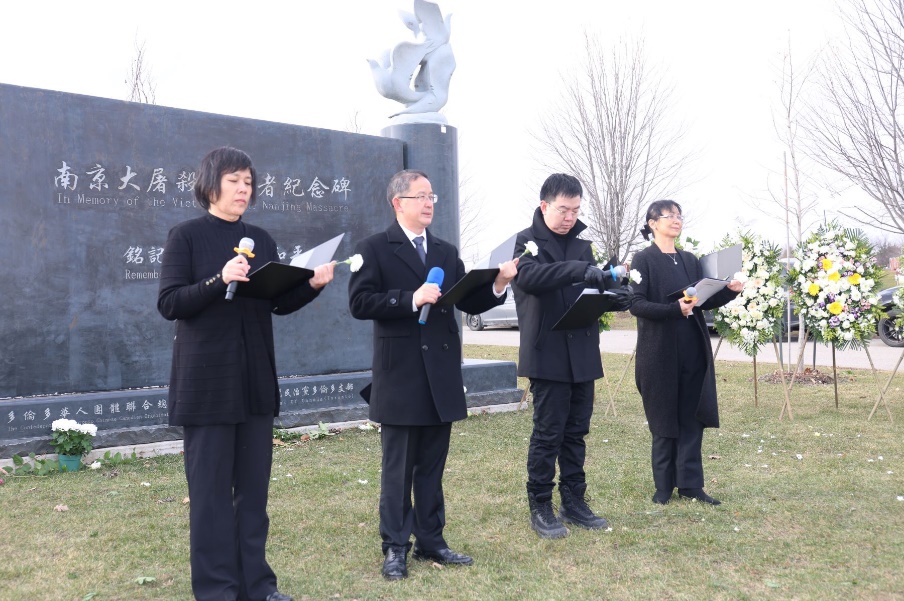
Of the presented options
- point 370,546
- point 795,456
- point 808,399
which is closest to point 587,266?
point 370,546

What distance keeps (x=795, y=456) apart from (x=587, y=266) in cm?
324

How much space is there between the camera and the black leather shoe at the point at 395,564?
Result: 12.7ft

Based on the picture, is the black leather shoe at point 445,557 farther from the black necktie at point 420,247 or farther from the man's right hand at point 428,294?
the black necktie at point 420,247

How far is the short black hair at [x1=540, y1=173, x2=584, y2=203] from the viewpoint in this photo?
452 centimetres

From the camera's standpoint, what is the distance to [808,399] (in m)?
9.50

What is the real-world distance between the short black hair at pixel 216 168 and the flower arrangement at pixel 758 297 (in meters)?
6.17

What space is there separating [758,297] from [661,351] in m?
→ 3.73

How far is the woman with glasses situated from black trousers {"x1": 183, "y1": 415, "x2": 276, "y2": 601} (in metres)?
2.57

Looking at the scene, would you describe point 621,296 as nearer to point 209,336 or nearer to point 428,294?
point 428,294

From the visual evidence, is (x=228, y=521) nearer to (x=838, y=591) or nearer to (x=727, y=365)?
(x=838, y=591)

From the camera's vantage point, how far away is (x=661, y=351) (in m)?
5.18

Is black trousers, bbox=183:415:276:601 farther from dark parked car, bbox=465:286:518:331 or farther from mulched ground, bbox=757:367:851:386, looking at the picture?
dark parked car, bbox=465:286:518:331

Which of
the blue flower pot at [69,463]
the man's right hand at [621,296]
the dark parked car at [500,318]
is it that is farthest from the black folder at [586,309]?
the dark parked car at [500,318]

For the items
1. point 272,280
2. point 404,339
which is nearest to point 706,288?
point 404,339
